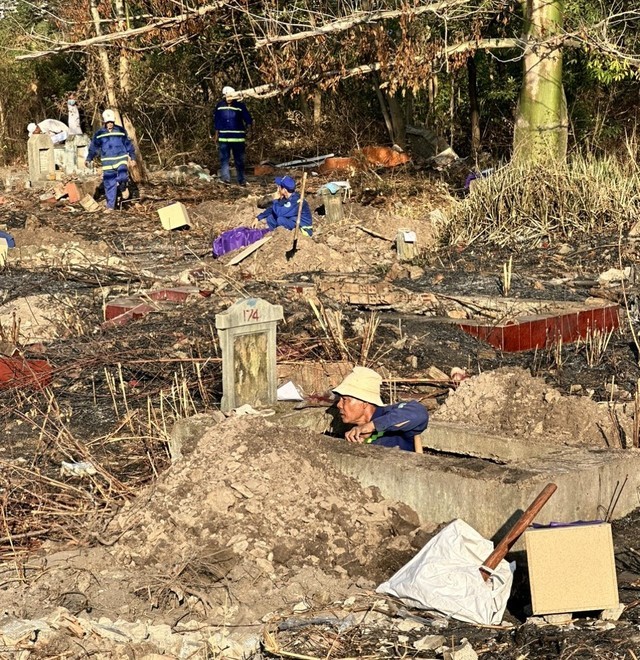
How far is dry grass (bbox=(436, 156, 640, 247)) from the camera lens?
16.2 meters

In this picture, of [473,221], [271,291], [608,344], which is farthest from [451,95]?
[608,344]

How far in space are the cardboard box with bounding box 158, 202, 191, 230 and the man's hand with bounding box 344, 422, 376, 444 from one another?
12.5 m

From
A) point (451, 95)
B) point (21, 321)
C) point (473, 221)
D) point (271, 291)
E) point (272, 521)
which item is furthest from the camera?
point (451, 95)

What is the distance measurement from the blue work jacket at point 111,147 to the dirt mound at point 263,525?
583 inches

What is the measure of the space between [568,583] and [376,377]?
80.1 inches

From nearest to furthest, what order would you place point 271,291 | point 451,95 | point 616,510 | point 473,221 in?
point 616,510
point 271,291
point 473,221
point 451,95

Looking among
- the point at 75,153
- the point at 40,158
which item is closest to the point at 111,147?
the point at 40,158

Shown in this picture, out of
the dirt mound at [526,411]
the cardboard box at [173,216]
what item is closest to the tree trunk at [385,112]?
the cardboard box at [173,216]

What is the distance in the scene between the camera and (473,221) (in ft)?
55.3

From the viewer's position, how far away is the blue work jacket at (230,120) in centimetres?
2327

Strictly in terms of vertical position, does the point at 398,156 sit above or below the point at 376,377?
below

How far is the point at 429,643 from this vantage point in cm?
521

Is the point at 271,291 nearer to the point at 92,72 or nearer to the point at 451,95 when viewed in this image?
the point at 92,72

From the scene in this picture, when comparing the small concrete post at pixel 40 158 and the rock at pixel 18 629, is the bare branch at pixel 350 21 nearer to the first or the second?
the small concrete post at pixel 40 158
